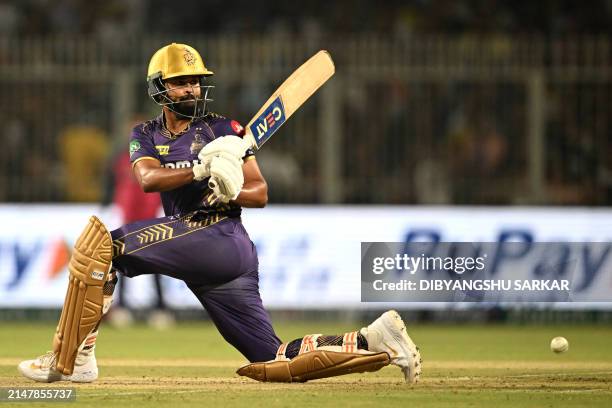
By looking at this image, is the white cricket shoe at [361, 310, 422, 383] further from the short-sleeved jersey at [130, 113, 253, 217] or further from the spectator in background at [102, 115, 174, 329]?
the spectator in background at [102, 115, 174, 329]

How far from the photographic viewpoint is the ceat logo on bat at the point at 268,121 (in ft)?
25.8

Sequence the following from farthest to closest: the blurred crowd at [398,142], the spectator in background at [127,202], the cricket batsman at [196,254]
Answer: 1. the blurred crowd at [398,142]
2. the spectator in background at [127,202]
3. the cricket batsman at [196,254]

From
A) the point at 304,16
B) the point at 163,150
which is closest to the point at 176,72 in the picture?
the point at 163,150

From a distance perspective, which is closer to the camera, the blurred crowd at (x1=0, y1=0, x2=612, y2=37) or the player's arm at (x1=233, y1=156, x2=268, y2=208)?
the player's arm at (x1=233, y1=156, x2=268, y2=208)

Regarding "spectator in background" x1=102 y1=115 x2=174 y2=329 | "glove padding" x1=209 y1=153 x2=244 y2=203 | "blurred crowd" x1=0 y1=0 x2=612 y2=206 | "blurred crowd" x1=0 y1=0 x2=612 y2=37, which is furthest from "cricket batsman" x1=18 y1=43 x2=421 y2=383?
"blurred crowd" x1=0 y1=0 x2=612 y2=37

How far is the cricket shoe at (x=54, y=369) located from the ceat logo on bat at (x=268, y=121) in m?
1.62

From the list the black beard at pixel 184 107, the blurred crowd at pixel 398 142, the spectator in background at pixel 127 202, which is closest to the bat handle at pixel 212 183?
the black beard at pixel 184 107

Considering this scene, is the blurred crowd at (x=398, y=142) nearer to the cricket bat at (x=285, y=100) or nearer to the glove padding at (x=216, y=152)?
the cricket bat at (x=285, y=100)

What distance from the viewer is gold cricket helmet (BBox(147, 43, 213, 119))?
7.69 meters

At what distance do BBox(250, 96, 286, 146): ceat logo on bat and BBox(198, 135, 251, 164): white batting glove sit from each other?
0.61m

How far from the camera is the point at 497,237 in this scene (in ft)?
44.4

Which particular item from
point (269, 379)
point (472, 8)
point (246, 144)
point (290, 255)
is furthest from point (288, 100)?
point (472, 8)

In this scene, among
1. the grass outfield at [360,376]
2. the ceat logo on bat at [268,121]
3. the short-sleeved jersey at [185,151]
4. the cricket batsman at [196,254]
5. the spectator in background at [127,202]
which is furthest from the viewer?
the spectator in background at [127,202]

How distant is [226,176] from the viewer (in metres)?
7.07
